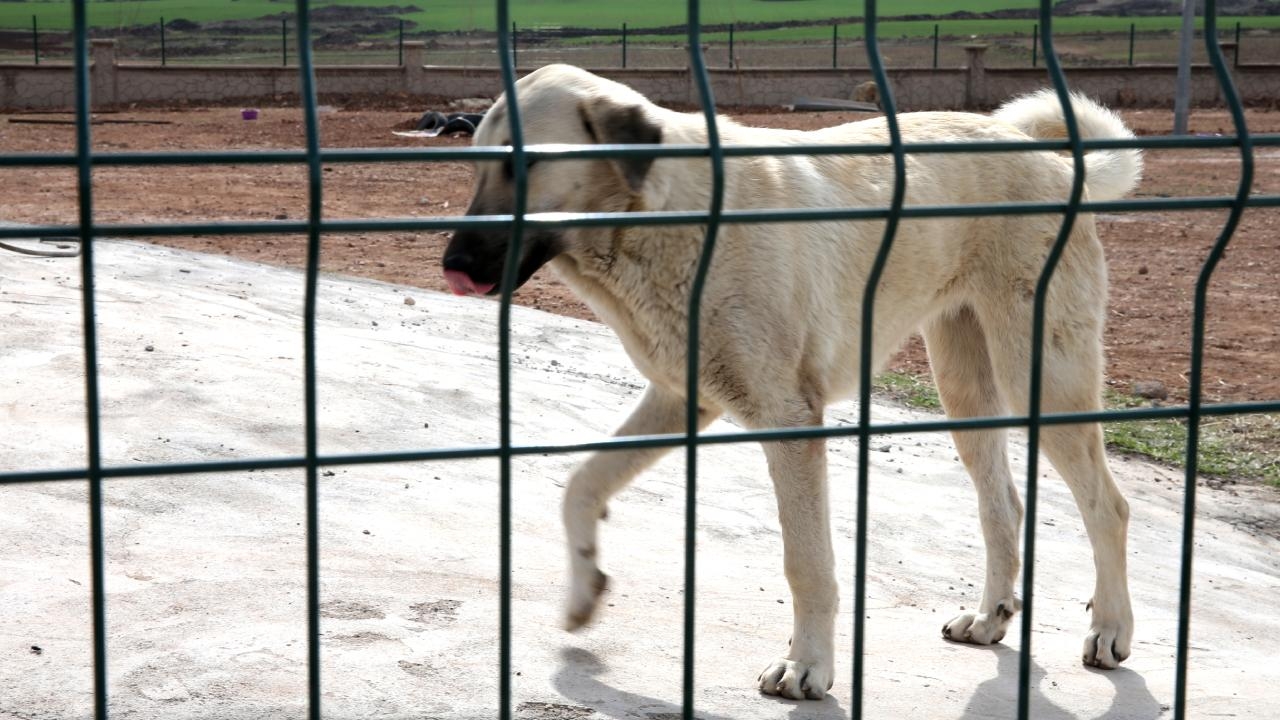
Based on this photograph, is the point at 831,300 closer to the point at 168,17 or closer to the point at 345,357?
the point at 345,357

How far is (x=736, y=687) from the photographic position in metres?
4.15

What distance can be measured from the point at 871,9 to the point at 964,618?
3082mm

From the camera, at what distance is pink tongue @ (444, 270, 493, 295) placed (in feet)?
13.2

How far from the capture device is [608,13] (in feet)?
214

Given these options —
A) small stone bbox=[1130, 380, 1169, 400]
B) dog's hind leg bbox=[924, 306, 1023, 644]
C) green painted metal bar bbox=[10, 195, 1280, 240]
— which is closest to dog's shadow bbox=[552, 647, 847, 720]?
dog's hind leg bbox=[924, 306, 1023, 644]

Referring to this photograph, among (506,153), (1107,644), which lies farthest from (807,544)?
(506,153)

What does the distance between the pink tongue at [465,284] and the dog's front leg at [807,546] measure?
3.30 ft

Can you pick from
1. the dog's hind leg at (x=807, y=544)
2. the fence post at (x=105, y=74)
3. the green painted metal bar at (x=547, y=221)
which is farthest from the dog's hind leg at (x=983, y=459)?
the fence post at (x=105, y=74)

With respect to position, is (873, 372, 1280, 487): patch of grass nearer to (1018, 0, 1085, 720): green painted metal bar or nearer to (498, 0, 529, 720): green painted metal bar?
(1018, 0, 1085, 720): green painted metal bar

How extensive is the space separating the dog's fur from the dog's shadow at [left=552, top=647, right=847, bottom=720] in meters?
0.07

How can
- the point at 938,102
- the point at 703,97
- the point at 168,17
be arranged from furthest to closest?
the point at 168,17 < the point at 938,102 < the point at 703,97

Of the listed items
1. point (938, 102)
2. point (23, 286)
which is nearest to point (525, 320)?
point (23, 286)

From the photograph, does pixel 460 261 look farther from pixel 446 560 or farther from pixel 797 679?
pixel 797 679

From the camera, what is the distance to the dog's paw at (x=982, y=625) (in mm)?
4867
